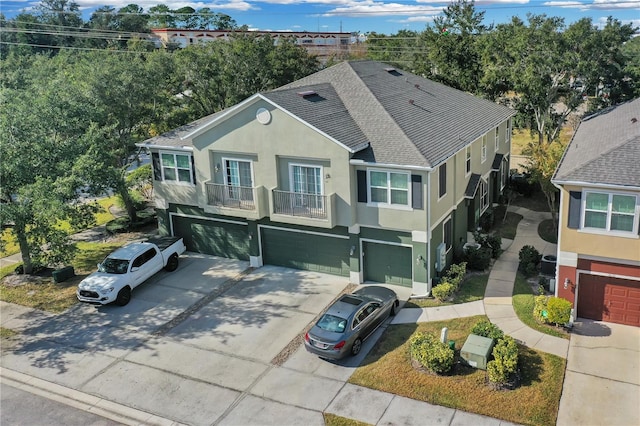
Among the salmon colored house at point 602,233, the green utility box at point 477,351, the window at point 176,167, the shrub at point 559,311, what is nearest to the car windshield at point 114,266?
the window at point 176,167

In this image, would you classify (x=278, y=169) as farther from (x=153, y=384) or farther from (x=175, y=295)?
(x=153, y=384)

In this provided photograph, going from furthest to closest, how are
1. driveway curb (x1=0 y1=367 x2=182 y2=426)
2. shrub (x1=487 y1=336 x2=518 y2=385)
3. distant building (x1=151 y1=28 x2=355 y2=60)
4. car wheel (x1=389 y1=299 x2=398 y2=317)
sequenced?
1. distant building (x1=151 y1=28 x2=355 y2=60)
2. car wheel (x1=389 y1=299 x2=398 y2=317)
3. driveway curb (x1=0 y1=367 x2=182 y2=426)
4. shrub (x1=487 y1=336 x2=518 y2=385)

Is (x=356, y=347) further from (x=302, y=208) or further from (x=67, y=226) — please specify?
(x=67, y=226)

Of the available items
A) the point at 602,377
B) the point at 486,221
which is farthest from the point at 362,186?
the point at 602,377

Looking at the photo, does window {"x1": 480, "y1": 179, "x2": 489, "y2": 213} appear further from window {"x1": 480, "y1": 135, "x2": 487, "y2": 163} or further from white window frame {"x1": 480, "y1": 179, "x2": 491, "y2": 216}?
window {"x1": 480, "y1": 135, "x2": 487, "y2": 163}

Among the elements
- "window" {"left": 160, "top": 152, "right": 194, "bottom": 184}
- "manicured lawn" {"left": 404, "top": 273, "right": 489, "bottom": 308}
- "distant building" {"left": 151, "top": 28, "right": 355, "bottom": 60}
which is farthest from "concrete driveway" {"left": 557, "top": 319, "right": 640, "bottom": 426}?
"distant building" {"left": 151, "top": 28, "right": 355, "bottom": 60}

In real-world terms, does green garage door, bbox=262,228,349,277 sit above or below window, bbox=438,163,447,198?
below

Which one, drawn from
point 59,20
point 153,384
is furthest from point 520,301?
point 59,20
